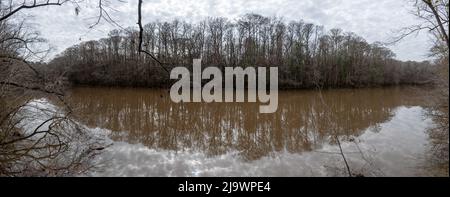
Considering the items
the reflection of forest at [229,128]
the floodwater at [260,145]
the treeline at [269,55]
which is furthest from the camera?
the treeline at [269,55]

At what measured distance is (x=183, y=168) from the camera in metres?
8.09

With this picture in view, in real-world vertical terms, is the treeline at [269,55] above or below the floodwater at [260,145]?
above

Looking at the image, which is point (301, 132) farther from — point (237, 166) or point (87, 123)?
point (87, 123)

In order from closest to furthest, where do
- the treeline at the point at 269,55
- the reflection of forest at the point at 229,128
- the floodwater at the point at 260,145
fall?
the floodwater at the point at 260,145, the reflection of forest at the point at 229,128, the treeline at the point at 269,55

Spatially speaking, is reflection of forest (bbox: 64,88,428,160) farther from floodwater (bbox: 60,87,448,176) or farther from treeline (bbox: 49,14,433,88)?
treeline (bbox: 49,14,433,88)

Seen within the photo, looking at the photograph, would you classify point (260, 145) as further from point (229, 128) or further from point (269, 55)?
point (269, 55)

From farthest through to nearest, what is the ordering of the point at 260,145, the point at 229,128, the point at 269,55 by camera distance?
the point at 269,55 → the point at 229,128 → the point at 260,145

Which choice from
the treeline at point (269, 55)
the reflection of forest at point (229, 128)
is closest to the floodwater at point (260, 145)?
the reflection of forest at point (229, 128)

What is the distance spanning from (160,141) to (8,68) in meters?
5.72

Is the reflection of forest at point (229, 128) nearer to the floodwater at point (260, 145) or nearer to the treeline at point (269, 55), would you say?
the floodwater at point (260, 145)

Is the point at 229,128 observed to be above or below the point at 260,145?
above

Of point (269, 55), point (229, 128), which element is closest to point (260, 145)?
point (229, 128)

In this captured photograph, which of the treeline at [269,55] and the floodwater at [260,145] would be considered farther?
the treeline at [269,55]

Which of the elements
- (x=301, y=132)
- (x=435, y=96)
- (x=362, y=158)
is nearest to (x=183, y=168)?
(x=362, y=158)
